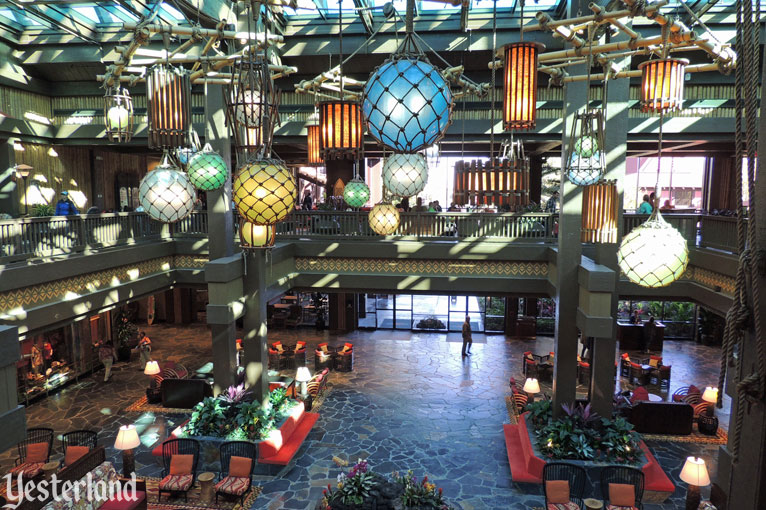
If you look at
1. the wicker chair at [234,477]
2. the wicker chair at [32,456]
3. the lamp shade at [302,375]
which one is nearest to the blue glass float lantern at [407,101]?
the wicker chair at [234,477]

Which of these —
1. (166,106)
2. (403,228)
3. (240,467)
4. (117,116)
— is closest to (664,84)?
(166,106)

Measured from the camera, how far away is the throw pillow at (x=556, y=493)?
9531 mm

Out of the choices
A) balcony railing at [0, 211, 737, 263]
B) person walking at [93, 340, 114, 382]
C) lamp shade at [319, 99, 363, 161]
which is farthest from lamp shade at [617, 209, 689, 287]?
person walking at [93, 340, 114, 382]

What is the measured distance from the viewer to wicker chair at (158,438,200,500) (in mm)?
9938

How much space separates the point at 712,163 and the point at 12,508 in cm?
2472

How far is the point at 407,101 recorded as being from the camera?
305 cm

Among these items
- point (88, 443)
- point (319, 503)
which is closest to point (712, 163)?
point (319, 503)

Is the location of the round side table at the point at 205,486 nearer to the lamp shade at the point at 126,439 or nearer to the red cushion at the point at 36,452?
the lamp shade at the point at 126,439

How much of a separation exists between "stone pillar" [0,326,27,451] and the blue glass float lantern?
2.96 m

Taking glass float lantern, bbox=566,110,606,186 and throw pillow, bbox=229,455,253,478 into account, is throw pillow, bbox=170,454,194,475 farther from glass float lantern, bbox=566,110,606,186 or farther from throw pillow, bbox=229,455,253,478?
glass float lantern, bbox=566,110,606,186

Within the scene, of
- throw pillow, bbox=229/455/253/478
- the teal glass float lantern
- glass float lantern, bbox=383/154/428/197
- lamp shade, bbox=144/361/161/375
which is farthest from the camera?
lamp shade, bbox=144/361/161/375

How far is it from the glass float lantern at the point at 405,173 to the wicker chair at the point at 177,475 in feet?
23.9

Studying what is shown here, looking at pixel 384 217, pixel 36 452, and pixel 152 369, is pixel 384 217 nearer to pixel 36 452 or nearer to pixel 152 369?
pixel 36 452

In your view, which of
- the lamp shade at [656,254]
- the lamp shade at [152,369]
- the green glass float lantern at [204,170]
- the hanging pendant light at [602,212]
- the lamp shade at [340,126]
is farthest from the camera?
the lamp shade at [152,369]
